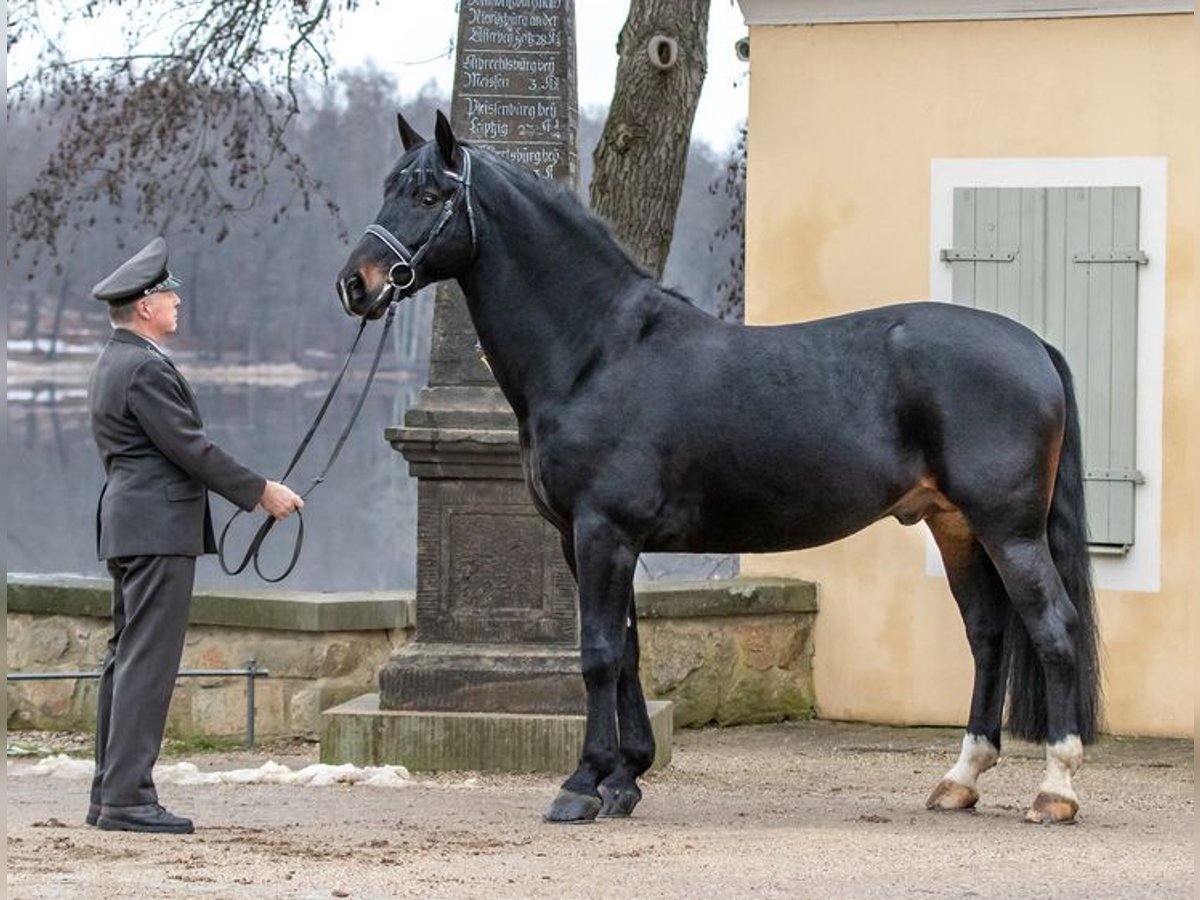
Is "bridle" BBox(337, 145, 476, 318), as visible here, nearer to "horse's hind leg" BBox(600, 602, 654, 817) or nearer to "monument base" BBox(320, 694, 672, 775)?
"horse's hind leg" BBox(600, 602, 654, 817)

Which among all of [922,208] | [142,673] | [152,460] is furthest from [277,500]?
[922,208]

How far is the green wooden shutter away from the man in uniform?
3856 millimetres

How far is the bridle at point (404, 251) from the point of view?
20.2 feet

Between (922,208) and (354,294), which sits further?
(922,208)

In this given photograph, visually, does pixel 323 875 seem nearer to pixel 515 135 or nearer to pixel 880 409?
pixel 880 409

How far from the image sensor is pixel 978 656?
22.3ft

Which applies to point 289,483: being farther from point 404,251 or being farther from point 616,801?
point 404,251

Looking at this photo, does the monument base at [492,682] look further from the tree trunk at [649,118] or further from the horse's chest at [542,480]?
the tree trunk at [649,118]

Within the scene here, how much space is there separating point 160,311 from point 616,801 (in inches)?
81.0

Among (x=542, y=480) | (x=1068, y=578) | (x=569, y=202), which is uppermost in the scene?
(x=569, y=202)

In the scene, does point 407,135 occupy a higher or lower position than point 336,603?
higher

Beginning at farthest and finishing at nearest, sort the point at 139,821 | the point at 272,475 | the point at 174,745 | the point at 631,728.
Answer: the point at 272,475 → the point at 174,745 → the point at 631,728 → the point at 139,821

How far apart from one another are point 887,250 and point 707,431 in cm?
298

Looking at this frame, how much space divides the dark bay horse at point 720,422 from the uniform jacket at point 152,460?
62cm
